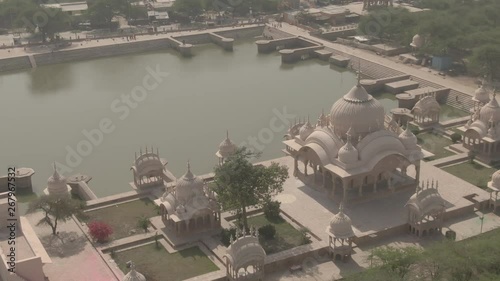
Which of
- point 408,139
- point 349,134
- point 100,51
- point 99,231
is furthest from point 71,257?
point 100,51

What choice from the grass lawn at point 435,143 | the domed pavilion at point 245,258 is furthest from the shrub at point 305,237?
the grass lawn at point 435,143

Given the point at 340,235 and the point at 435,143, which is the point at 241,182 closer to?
the point at 340,235

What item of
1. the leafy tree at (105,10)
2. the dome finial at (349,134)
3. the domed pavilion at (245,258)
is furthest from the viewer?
the leafy tree at (105,10)

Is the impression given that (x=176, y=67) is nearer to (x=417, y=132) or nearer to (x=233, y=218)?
(x=417, y=132)

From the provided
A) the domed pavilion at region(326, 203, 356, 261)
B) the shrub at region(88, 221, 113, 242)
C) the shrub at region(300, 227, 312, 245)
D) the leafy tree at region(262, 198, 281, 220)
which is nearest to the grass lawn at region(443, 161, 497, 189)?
the domed pavilion at region(326, 203, 356, 261)

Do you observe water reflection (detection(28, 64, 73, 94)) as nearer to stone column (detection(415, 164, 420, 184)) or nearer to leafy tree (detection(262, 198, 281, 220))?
leafy tree (detection(262, 198, 281, 220))

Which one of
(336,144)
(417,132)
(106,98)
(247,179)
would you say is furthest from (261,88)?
(247,179)

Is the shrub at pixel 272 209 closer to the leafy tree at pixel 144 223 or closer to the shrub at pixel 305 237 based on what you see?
the shrub at pixel 305 237
